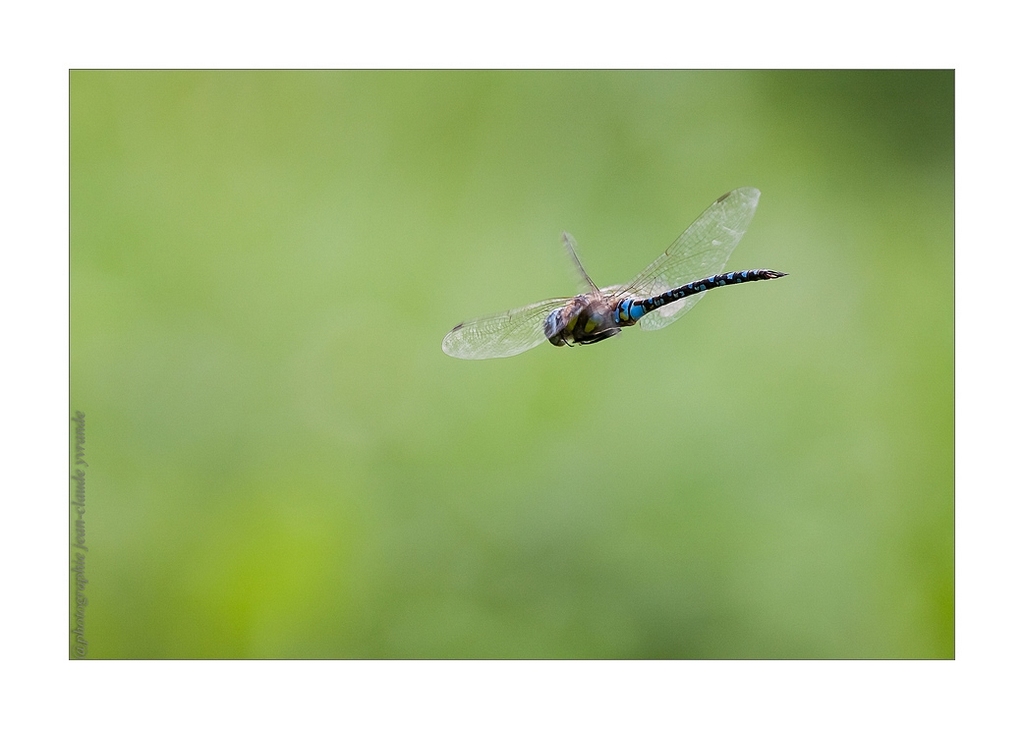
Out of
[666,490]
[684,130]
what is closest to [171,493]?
[666,490]

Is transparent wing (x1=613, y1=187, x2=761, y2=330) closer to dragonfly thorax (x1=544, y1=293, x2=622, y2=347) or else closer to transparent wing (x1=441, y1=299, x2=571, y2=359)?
dragonfly thorax (x1=544, y1=293, x2=622, y2=347)

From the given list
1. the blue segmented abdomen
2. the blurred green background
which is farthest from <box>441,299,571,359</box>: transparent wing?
the blurred green background

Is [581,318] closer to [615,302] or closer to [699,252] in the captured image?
[615,302]

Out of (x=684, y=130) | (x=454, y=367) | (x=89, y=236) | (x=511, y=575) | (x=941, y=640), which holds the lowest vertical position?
(x=941, y=640)

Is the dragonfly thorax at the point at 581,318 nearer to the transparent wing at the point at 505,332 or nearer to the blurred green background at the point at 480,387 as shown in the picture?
the transparent wing at the point at 505,332

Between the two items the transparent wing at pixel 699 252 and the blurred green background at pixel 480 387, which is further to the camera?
the blurred green background at pixel 480 387

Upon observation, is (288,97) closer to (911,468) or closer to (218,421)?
(218,421)

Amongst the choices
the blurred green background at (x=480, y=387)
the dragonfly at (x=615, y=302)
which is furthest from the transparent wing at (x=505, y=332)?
the blurred green background at (x=480, y=387)
